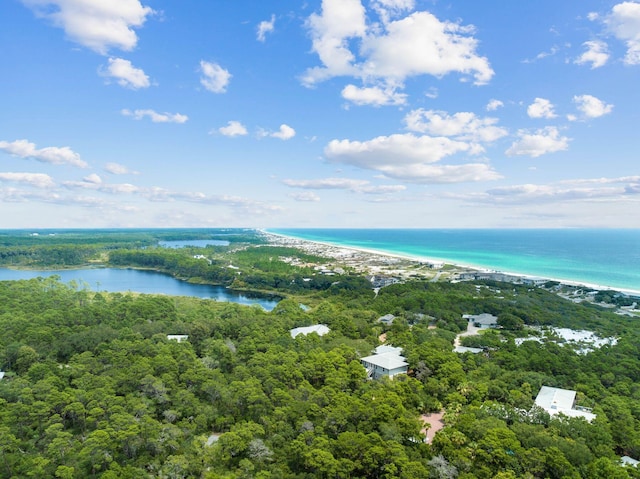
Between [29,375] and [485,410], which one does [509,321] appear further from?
[29,375]

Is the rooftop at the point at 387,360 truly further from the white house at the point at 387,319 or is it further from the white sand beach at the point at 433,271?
the white sand beach at the point at 433,271

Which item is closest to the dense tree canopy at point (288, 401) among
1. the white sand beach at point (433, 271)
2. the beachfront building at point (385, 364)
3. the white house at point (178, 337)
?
the white house at point (178, 337)

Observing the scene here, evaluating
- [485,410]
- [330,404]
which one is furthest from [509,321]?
[330,404]

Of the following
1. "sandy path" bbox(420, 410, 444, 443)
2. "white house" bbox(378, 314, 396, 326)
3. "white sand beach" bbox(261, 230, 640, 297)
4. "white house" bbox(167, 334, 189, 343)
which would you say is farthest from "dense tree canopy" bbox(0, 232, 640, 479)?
"white sand beach" bbox(261, 230, 640, 297)

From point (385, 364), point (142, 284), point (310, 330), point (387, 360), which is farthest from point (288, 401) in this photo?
point (142, 284)

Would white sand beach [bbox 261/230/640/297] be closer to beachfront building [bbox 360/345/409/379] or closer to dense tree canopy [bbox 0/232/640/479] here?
dense tree canopy [bbox 0/232/640/479]

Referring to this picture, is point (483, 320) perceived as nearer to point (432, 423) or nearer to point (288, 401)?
point (432, 423)
